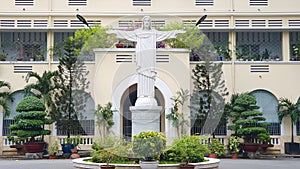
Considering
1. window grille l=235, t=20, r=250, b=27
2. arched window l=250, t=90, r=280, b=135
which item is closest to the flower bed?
arched window l=250, t=90, r=280, b=135

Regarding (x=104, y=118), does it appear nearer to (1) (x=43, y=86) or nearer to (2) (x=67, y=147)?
(2) (x=67, y=147)

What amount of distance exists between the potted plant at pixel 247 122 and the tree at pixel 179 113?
2351 mm

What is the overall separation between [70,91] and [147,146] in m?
9.99

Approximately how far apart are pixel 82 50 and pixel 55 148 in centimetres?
482

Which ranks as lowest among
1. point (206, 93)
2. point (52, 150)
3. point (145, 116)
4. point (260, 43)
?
point (52, 150)

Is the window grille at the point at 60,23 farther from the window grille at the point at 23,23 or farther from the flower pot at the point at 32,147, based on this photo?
the flower pot at the point at 32,147

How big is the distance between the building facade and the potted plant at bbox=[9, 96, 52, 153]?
6.23ft

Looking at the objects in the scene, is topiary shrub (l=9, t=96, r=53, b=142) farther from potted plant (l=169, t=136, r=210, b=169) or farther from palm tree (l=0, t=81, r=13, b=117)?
potted plant (l=169, t=136, r=210, b=169)

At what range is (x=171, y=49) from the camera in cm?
2133

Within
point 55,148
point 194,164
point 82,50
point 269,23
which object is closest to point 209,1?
point 269,23

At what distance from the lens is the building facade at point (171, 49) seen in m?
21.5

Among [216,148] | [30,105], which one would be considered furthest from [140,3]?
[216,148]

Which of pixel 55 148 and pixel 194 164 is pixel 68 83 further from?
pixel 194 164

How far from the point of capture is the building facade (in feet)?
70.5
